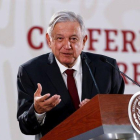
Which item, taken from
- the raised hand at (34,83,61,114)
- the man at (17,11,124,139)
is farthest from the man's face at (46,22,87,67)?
the raised hand at (34,83,61,114)

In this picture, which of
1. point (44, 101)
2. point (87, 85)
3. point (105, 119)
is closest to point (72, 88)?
point (87, 85)

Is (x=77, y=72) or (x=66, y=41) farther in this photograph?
(x=77, y=72)

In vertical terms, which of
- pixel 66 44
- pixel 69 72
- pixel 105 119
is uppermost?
pixel 66 44

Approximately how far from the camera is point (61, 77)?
8.86 ft

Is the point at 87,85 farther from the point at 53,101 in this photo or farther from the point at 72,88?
the point at 53,101

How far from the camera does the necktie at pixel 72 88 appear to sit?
2640 mm

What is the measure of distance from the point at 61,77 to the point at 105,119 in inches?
32.2

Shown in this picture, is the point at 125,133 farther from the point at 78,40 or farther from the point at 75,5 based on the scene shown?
the point at 75,5

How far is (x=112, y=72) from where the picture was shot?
9.30ft

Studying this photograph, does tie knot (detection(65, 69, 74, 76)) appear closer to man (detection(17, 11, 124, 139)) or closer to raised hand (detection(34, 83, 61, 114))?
man (detection(17, 11, 124, 139))

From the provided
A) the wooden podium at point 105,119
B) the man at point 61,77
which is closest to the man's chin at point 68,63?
the man at point 61,77

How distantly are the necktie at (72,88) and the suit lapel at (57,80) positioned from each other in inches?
1.1

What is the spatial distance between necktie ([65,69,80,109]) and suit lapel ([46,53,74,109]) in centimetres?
3

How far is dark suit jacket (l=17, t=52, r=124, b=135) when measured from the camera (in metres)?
2.60
